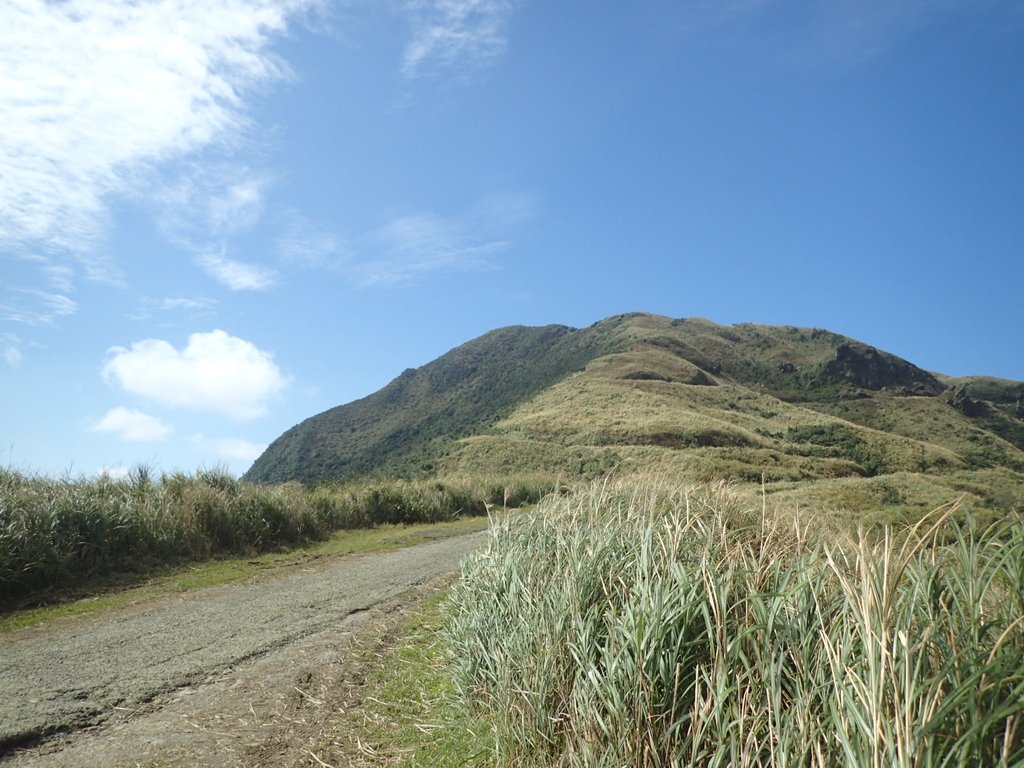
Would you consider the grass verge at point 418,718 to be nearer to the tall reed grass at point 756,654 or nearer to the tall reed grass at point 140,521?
the tall reed grass at point 756,654

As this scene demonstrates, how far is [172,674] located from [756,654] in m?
4.54

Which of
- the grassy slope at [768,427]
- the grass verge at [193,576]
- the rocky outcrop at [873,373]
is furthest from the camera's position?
the rocky outcrop at [873,373]

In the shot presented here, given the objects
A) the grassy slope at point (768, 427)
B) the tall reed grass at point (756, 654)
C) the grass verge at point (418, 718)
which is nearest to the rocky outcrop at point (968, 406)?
the grassy slope at point (768, 427)

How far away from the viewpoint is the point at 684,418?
60.2 meters

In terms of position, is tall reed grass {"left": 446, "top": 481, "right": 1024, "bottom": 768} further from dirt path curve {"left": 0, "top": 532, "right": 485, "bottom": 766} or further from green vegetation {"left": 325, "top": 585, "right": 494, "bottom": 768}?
dirt path curve {"left": 0, "top": 532, "right": 485, "bottom": 766}

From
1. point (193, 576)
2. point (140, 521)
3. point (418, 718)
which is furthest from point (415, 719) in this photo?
point (140, 521)

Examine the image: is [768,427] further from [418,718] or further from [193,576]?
[418,718]

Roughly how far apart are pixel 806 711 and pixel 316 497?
14.7 metres

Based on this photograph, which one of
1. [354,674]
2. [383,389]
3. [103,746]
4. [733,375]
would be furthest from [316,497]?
[733,375]

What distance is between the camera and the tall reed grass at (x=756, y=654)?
1940mm

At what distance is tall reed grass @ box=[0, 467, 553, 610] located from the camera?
8406 millimetres

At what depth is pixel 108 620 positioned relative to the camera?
695 cm

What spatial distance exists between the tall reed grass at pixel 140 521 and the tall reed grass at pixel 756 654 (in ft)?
5.37

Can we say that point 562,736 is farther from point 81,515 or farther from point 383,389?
point 383,389
